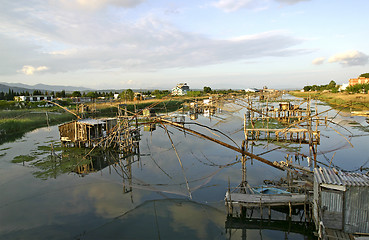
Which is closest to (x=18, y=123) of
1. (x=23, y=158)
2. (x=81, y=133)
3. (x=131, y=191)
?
(x=23, y=158)

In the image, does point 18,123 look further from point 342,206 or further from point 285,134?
point 342,206

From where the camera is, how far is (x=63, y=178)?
11.7m

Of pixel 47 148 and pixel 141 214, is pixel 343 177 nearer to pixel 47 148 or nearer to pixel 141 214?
pixel 141 214

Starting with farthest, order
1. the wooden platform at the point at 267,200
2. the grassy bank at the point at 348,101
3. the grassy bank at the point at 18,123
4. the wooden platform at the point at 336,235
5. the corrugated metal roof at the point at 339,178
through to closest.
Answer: the grassy bank at the point at 18,123, the grassy bank at the point at 348,101, the wooden platform at the point at 267,200, the corrugated metal roof at the point at 339,178, the wooden platform at the point at 336,235

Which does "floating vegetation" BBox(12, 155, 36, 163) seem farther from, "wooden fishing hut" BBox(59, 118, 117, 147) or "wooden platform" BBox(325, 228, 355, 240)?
"wooden platform" BBox(325, 228, 355, 240)

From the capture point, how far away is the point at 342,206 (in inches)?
235

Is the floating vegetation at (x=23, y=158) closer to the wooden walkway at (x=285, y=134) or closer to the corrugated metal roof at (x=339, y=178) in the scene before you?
the wooden walkway at (x=285, y=134)

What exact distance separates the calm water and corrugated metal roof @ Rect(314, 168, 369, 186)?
7.06 feet

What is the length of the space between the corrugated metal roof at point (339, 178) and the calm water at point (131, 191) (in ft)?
7.06

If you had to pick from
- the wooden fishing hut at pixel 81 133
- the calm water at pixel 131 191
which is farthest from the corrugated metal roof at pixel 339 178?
the wooden fishing hut at pixel 81 133

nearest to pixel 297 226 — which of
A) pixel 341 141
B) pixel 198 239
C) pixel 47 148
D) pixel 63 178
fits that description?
pixel 198 239

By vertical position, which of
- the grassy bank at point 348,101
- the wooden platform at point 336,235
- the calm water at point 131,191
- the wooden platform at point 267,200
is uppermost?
the grassy bank at point 348,101

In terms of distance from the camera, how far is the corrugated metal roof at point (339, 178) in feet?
19.5

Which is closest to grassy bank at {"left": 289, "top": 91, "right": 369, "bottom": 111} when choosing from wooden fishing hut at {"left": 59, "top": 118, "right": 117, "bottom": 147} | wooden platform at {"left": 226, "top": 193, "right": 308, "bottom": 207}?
wooden platform at {"left": 226, "top": 193, "right": 308, "bottom": 207}
